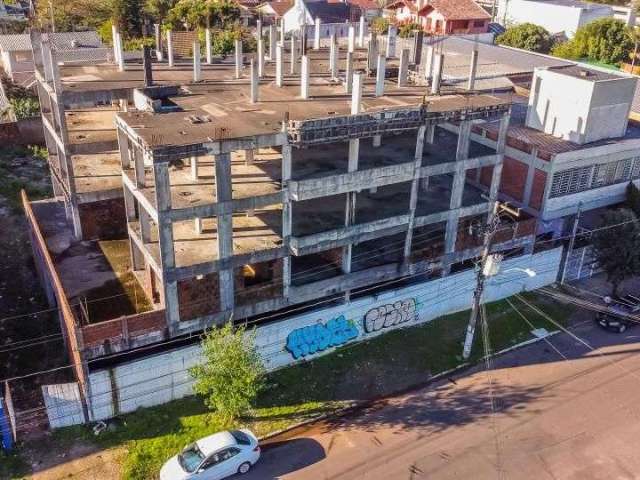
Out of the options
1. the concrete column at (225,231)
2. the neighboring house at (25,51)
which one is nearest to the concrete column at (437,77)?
the concrete column at (225,231)

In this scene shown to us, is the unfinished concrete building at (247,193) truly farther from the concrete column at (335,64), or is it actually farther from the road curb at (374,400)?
the road curb at (374,400)

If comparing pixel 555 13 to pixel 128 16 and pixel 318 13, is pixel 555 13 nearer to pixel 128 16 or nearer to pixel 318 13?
pixel 318 13

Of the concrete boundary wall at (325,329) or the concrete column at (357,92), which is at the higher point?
the concrete column at (357,92)

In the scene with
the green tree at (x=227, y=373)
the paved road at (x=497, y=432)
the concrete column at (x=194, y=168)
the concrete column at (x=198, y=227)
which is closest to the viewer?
the paved road at (x=497, y=432)

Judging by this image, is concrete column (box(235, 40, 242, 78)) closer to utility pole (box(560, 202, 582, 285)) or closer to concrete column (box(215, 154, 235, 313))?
concrete column (box(215, 154, 235, 313))

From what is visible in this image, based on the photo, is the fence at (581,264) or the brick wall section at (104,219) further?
the fence at (581,264)
